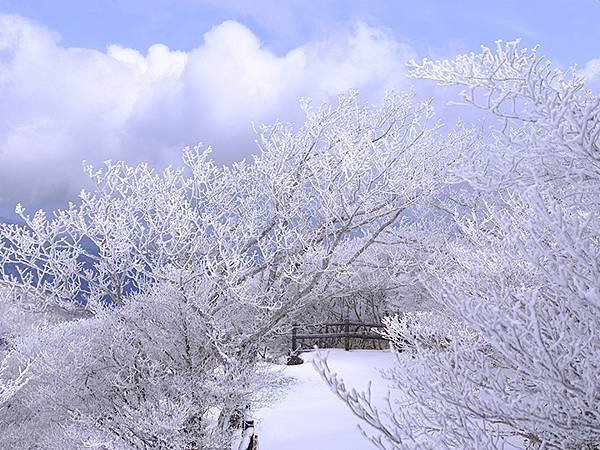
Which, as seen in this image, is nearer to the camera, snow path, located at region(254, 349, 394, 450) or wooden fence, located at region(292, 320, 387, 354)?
snow path, located at region(254, 349, 394, 450)

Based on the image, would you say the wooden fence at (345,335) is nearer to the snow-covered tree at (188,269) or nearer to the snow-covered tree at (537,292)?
the snow-covered tree at (188,269)

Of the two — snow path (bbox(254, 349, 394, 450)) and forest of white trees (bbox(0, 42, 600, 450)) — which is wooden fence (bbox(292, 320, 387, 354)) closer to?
snow path (bbox(254, 349, 394, 450))

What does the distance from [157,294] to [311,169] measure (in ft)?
11.5

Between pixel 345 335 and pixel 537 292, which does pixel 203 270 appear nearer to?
pixel 537 292

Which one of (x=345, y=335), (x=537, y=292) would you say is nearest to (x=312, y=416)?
(x=345, y=335)

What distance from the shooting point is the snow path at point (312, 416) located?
10.4 meters

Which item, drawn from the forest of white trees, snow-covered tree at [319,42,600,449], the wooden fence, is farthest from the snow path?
snow-covered tree at [319,42,600,449]

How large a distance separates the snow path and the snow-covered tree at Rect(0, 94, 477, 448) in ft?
5.50

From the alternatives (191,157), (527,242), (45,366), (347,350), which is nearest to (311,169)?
(191,157)

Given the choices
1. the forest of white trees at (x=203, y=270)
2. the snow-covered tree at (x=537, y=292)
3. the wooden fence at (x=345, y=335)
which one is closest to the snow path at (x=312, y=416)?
the forest of white trees at (x=203, y=270)

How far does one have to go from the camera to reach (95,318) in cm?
980

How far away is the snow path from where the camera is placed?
1044 cm

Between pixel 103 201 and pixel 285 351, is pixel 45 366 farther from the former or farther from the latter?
pixel 285 351

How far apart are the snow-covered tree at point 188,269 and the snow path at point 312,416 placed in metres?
1.68
